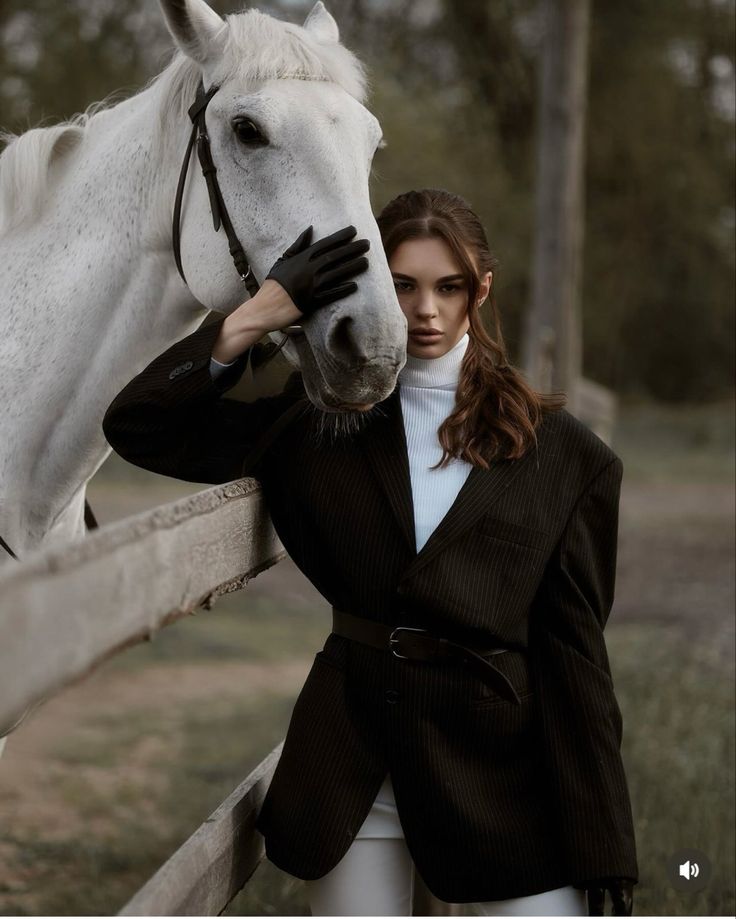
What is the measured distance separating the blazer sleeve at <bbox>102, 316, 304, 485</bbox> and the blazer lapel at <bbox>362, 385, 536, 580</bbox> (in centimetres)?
26

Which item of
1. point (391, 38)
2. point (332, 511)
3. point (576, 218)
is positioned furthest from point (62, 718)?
point (391, 38)

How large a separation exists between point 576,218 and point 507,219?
444 inches

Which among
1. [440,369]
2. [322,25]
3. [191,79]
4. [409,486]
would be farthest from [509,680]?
[322,25]

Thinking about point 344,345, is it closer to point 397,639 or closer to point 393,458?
point 393,458

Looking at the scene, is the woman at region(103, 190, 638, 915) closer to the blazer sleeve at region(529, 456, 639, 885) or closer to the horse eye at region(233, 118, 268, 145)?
the blazer sleeve at region(529, 456, 639, 885)

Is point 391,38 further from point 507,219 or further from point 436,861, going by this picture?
point 436,861

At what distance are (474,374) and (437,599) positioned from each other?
1.55 feet

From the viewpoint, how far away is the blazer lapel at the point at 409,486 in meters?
1.93

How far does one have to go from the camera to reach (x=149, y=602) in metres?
1.31

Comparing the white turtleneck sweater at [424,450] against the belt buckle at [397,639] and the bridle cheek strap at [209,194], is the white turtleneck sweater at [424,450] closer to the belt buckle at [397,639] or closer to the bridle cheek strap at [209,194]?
the belt buckle at [397,639]

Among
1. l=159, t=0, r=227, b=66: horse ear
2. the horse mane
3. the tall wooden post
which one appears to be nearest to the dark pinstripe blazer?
the horse mane

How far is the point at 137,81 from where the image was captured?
11.6 m

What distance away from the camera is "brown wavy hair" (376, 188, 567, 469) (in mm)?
2031

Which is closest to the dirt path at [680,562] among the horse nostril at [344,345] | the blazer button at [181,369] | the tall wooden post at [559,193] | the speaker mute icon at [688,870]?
the tall wooden post at [559,193]
